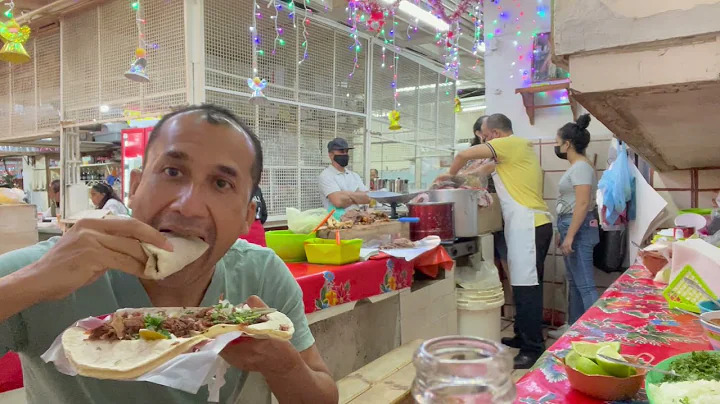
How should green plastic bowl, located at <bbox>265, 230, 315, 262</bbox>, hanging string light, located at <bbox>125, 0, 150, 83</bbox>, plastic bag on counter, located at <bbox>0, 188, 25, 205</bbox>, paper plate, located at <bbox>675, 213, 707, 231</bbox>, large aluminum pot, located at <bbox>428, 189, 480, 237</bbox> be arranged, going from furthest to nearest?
1. hanging string light, located at <bbox>125, 0, 150, 83</bbox>
2. large aluminum pot, located at <bbox>428, 189, 480, 237</bbox>
3. plastic bag on counter, located at <bbox>0, 188, 25, 205</bbox>
4. green plastic bowl, located at <bbox>265, 230, 315, 262</bbox>
5. paper plate, located at <bbox>675, 213, 707, 231</bbox>

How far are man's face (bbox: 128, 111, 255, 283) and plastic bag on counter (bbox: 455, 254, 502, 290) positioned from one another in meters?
2.89

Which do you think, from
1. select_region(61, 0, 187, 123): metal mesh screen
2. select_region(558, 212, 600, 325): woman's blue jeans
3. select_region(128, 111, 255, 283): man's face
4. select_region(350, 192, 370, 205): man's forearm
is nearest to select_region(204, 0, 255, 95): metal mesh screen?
select_region(61, 0, 187, 123): metal mesh screen

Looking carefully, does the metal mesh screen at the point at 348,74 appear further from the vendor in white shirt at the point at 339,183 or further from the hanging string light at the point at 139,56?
the hanging string light at the point at 139,56

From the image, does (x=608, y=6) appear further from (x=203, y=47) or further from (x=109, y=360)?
(x=203, y=47)

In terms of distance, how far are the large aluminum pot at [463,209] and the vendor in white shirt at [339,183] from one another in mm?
1297

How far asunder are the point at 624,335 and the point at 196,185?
51.6 inches

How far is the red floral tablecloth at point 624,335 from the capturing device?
1.02m

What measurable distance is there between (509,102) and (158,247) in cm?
492

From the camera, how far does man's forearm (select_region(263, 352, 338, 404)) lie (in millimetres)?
1135

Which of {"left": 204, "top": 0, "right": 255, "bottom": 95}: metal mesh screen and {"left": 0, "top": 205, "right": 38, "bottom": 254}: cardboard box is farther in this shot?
{"left": 204, "top": 0, "right": 255, "bottom": 95}: metal mesh screen

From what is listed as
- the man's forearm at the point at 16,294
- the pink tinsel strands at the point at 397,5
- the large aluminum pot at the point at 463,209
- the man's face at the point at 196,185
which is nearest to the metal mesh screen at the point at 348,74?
the pink tinsel strands at the point at 397,5

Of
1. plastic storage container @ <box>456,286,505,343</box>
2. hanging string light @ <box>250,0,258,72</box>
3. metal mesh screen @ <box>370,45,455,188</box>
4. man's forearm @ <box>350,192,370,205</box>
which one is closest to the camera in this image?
plastic storage container @ <box>456,286,505,343</box>

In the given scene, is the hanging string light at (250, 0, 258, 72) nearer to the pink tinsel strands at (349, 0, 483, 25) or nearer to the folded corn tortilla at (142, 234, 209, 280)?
the pink tinsel strands at (349, 0, 483, 25)

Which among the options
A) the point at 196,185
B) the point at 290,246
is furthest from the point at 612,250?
the point at 196,185
